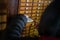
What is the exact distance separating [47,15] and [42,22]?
30 millimetres

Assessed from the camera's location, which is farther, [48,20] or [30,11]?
[30,11]

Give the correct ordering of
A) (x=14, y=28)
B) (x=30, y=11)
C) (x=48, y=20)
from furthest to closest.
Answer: (x=30, y=11)
(x=14, y=28)
(x=48, y=20)

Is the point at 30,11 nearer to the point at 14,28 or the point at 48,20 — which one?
the point at 14,28

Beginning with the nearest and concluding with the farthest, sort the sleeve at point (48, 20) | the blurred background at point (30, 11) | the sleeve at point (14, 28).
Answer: the sleeve at point (48, 20) < the sleeve at point (14, 28) < the blurred background at point (30, 11)

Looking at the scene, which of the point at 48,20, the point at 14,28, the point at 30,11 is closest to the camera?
the point at 48,20

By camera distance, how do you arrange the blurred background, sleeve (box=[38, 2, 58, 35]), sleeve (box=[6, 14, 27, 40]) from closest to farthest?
sleeve (box=[38, 2, 58, 35])
sleeve (box=[6, 14, 27, 40])
the blurred background

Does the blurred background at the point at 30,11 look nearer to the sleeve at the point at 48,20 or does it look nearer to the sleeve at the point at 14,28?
the sleeve at the point at 14,28

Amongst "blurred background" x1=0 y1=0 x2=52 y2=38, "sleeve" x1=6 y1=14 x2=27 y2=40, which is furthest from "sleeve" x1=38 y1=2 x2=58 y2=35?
"blurred background" x1=0 y1=0 x2=52 y2=38

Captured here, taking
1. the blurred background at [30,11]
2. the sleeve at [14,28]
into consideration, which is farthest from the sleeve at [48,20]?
the blurred background at [30,11]

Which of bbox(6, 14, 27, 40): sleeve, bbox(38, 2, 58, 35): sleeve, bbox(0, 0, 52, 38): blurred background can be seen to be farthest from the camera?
bbox(0, 0, 52, 38): blurred background

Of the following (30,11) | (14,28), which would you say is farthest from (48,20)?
(30,11)

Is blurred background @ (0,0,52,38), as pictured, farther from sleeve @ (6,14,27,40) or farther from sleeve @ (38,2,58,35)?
sleeve @ (38,2,58,35)

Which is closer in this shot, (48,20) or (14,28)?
(48,20)

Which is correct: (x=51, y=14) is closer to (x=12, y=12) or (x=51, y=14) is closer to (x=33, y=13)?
(x=12, y=12)
